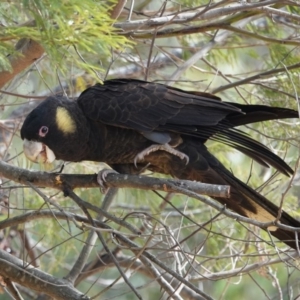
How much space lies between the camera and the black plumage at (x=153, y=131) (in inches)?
110

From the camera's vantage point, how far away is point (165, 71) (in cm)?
523

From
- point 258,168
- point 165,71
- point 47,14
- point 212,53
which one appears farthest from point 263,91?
point 258,168

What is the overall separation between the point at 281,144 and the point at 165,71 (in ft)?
5.61

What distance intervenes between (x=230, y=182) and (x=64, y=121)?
79 centimetres

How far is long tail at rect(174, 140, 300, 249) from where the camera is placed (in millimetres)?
2793

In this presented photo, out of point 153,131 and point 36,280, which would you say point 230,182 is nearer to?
point 153,131

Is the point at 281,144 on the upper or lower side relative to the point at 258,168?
upper

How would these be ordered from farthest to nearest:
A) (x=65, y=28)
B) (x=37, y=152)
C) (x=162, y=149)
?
(x=162, y=149) → (x=37, y=152) → (x=65, y=28)

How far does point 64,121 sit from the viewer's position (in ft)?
9.19

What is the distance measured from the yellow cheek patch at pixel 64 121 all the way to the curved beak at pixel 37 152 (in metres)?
0.11

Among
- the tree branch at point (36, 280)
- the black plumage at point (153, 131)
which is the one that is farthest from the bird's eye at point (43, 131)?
the tree branch at point (36, 280)

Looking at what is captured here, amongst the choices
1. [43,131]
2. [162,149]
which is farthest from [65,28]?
[162,149]

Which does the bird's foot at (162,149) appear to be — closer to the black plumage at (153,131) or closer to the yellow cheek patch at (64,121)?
the black plumage at (153,131)

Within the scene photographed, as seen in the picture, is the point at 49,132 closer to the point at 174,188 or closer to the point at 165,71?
the point at 174,188
